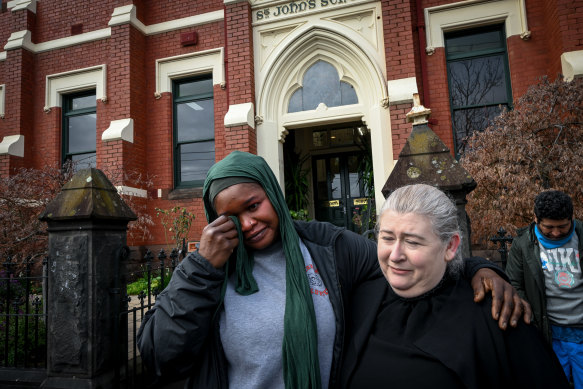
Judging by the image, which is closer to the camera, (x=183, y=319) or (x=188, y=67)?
(x=183, y=319)

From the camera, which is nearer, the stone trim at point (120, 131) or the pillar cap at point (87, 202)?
the pillar cap at point (87, 202)

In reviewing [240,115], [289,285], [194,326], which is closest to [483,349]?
[289,285]

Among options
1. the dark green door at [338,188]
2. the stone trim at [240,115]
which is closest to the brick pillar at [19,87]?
the stone trim at [240,115]

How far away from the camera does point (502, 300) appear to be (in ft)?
3.91

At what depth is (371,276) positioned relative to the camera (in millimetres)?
1560

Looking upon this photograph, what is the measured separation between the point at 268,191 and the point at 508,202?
3.88 m

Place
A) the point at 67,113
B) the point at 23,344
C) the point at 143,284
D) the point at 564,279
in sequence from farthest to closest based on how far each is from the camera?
the point at 67,113
the point at 143,284
the point at 23,344
the point at 564,279

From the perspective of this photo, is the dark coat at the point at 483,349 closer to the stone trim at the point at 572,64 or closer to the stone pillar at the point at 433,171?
the stone pillar at the point at 433,171

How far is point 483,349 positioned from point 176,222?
7.05 m

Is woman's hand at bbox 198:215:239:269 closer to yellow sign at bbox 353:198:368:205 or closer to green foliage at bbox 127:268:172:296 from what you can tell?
green foliage at bbox 127:268:172:296

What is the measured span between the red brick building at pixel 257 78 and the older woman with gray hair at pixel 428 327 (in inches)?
205

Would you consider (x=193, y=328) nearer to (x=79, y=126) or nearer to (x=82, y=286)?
(x=82, y=286)

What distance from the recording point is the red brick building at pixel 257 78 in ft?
21.0

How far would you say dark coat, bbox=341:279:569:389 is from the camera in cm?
108
